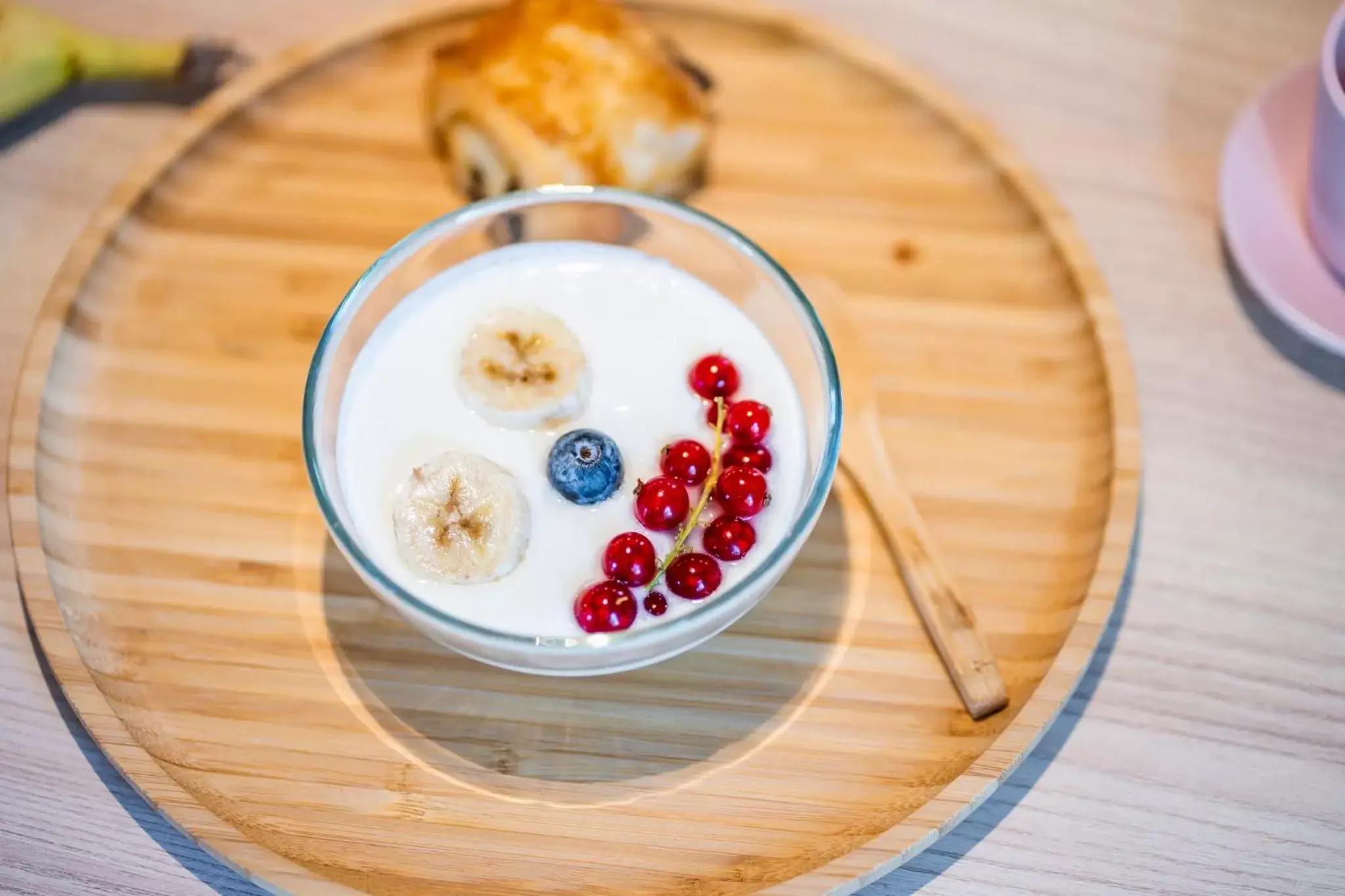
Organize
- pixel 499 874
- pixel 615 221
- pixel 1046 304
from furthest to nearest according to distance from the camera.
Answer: pixel 1046 304 < pixel 615 221 < pixel 499 874

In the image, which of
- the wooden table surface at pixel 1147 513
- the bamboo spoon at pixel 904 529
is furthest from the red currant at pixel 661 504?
the wooden table surface at pixel 1147 513

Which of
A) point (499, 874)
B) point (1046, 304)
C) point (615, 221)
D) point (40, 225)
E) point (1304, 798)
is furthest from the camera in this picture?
point (40, 225)

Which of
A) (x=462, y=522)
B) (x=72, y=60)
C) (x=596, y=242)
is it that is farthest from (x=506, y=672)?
(x=72, y=60)

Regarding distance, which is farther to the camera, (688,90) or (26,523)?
(688,90)

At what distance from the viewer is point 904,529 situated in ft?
4.66

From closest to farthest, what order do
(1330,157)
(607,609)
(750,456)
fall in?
(607,609) → (750,456) → (1330,157)

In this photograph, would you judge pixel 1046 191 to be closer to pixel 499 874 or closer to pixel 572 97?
pixel 572 97

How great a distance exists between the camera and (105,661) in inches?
53.9

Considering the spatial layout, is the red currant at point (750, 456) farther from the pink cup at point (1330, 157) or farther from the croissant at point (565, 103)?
the pink cup at point (1330, 157)

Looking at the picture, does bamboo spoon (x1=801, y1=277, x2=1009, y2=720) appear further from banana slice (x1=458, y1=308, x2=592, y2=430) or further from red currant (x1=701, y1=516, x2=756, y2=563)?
banana slice (x1=458, y1=308, x2=592, y2=430)

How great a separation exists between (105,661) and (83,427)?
326 millimetres

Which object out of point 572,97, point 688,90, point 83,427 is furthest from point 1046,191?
point 83,427

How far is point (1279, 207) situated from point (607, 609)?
1.15 metres

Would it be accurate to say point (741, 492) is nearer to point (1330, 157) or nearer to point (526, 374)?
point (526, 374)
